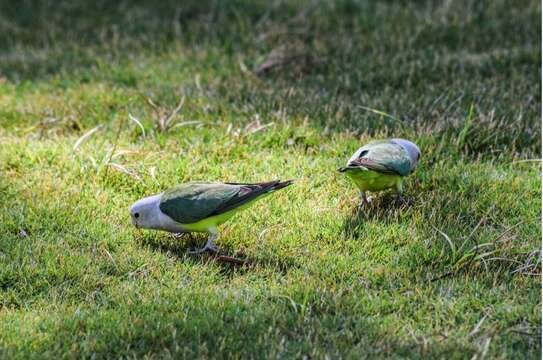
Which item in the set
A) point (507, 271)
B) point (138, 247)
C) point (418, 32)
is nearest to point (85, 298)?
point (138, 247)

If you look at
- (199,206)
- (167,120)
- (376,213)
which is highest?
(199,206)

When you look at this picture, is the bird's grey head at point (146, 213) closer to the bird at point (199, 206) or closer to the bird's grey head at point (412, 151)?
the bird at point (199, 206)

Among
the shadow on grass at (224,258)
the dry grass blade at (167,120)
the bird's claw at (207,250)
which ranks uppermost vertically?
the dry grass blade at (167,120)

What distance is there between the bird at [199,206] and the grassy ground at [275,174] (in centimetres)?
19

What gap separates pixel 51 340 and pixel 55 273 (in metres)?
0.70

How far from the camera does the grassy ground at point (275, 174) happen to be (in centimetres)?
445

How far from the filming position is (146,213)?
17.1ft

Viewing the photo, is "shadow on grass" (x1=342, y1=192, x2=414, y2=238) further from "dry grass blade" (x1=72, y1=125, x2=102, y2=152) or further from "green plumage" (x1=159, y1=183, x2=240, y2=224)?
"dry grass blade" (x1=72, y1=125, x2=102, y2=152)

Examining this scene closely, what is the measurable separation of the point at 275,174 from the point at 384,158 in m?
1.13

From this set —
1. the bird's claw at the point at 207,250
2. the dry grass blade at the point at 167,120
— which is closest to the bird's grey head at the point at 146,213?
the bird's claw at the point at 207,250

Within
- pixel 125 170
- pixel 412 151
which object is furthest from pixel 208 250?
pixel 412 151

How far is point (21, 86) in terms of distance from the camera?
8.32 metres

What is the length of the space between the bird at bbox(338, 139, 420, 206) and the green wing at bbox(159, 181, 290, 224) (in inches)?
23.9

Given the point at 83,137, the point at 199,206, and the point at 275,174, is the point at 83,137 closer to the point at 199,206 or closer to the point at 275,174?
the point at 275,174
